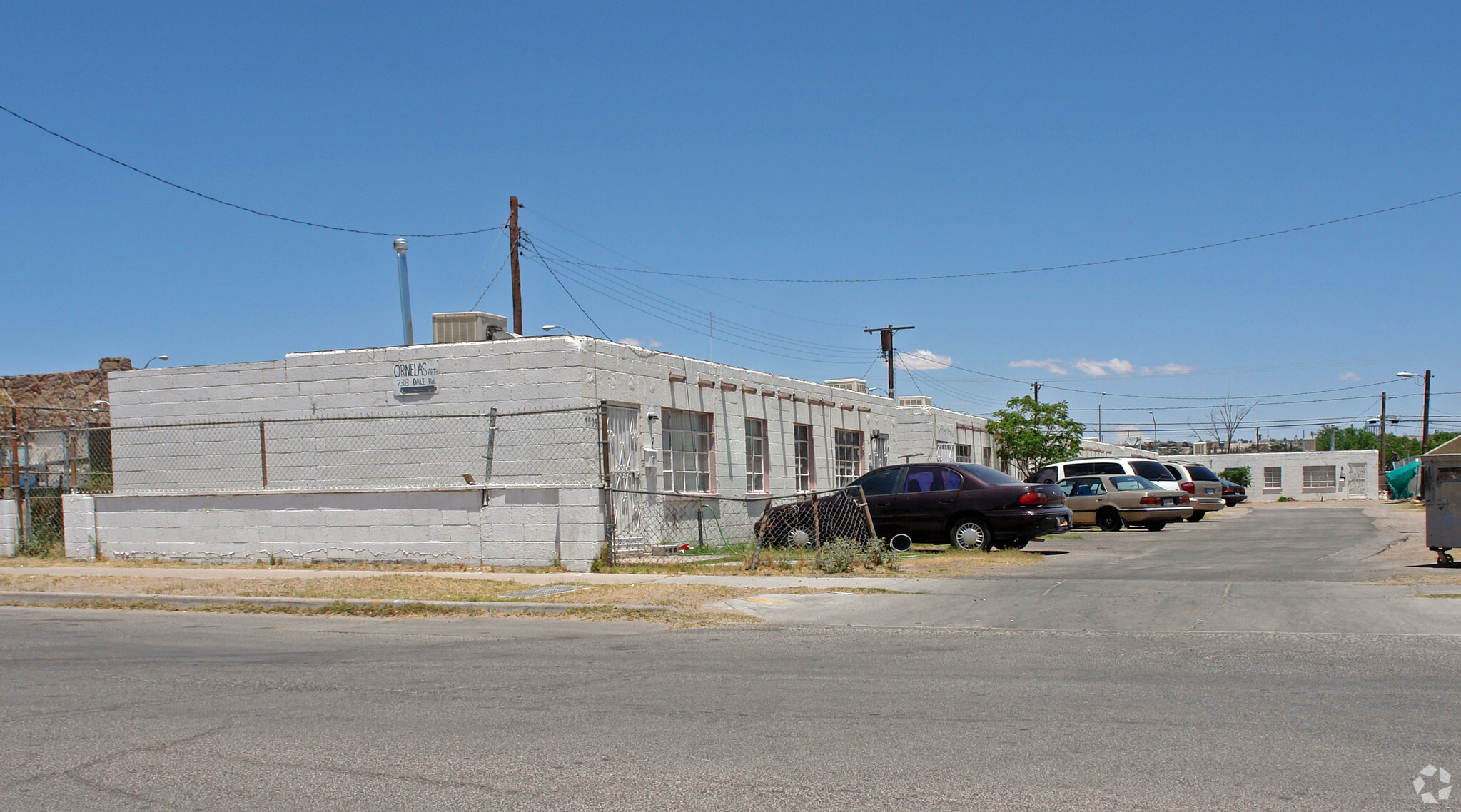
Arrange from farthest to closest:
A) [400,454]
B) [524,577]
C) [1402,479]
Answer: [1402,479], [400,454], [524,577]

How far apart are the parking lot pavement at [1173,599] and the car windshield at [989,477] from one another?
137 centimetres

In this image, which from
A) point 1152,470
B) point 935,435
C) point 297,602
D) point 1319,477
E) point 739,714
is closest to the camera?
point 739,714

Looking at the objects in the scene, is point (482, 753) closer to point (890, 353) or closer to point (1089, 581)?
point (1089, 581)

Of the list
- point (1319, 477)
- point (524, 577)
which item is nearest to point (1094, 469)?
point (524, 577)

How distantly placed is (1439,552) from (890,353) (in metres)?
32.7

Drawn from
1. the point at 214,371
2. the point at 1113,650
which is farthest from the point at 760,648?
the point at 214,371

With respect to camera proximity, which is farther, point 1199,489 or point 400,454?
point 1199,489

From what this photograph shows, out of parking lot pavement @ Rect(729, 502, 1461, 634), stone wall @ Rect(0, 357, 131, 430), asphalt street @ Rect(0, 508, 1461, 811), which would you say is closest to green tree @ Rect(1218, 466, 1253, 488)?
parking lot pavement @ Rect(729, 502, 1461, 634)

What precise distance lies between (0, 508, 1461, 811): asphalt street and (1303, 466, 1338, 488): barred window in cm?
6054

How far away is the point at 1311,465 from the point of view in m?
66.1

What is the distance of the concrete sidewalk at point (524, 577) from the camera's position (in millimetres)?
13367

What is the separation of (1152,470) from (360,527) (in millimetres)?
21933

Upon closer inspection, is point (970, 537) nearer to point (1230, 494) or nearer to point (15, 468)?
point (15, 468)

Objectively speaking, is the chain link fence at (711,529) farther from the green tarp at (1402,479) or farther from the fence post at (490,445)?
the green tarp at (1402,479)
